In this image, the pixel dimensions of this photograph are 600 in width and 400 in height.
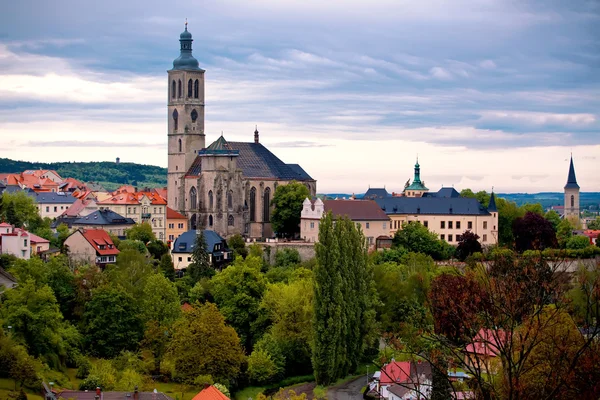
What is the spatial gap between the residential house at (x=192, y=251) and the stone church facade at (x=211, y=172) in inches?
272

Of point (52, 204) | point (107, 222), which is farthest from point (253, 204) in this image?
point (52, 204)

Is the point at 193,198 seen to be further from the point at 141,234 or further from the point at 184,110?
the point at 184,110

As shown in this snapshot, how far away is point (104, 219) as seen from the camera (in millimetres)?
100125

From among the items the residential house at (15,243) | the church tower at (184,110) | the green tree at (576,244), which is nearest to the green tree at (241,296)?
the residential house at (15,243)

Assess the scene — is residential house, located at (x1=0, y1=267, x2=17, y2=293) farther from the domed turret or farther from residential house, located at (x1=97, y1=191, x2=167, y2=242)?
the domed turret

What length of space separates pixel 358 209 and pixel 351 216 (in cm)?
177

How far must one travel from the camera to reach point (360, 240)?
67.9 metres

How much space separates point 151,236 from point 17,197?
1385 cm

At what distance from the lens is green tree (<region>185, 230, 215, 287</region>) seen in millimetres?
80500

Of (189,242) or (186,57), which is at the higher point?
(186,57)

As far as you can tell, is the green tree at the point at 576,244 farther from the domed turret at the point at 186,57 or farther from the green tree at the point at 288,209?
the domed turret at the point at 186,57

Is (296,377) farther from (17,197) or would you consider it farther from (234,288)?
(17,197)

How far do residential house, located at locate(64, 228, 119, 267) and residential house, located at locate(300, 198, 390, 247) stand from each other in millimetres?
18531

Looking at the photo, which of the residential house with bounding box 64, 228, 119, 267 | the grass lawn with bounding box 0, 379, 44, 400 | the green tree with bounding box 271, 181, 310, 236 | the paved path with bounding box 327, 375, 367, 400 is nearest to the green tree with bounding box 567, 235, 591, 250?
the green tree with bounding box 271, 181, 310, 236
